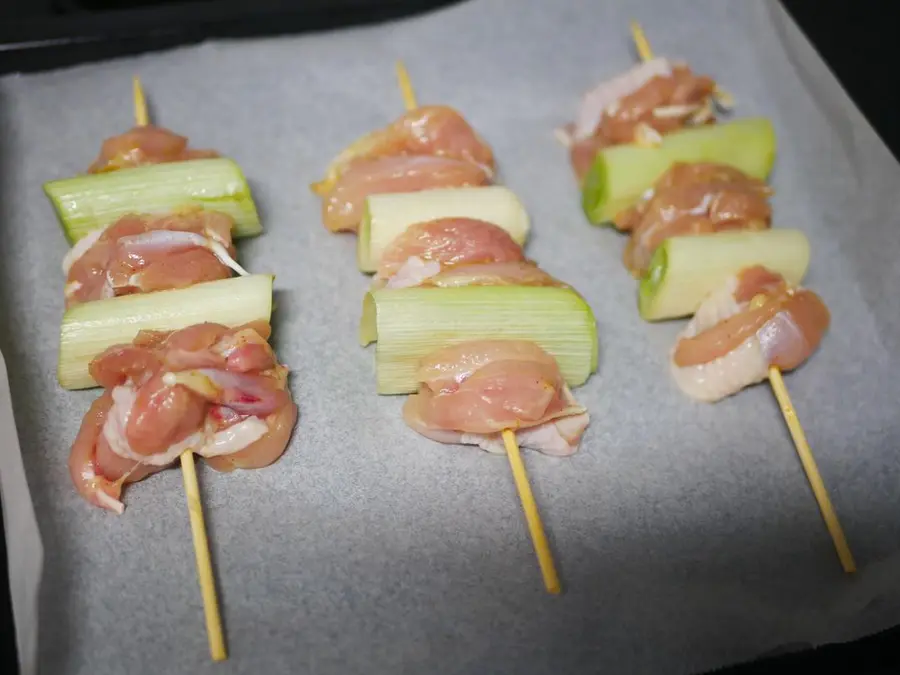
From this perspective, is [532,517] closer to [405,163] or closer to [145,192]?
[405,163]

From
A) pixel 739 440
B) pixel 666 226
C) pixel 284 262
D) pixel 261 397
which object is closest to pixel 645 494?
pixel 739 440

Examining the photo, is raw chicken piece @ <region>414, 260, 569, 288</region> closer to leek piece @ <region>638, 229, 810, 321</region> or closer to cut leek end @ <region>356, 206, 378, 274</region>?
cut leek end @ <region>356, 206, 378, 274</region>

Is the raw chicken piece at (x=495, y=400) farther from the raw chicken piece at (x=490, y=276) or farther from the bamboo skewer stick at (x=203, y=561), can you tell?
the bamboo skewer stick at (x=203, y=561)

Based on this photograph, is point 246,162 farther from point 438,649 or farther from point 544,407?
point 438,649

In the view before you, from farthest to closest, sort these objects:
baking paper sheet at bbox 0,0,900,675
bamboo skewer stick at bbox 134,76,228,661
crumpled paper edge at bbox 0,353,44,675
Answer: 1. baking paper sheet at bbox 0,0,900,675
2. bamboo skewer stick at bbox 134,76,228,661
3. crumpled paper edge at bbox 0,353,44,675

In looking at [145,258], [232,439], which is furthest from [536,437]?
[145,258]

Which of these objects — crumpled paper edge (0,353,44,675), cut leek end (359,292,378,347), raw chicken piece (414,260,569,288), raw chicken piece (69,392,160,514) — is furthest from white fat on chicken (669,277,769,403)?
crumpled paper edge (0,353,44,675)
